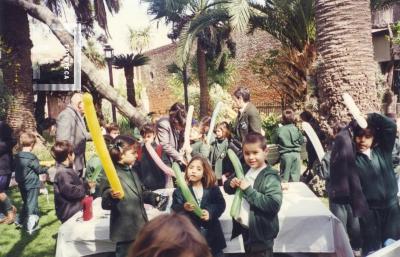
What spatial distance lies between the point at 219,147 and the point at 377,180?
240 centimetres

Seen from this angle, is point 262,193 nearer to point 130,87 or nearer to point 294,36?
point 294,36

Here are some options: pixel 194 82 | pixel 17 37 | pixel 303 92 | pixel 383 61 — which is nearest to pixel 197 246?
pixel 303 92

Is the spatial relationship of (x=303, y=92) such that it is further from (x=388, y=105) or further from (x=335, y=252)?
(x=335, y=252)

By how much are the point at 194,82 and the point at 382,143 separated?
20565mm

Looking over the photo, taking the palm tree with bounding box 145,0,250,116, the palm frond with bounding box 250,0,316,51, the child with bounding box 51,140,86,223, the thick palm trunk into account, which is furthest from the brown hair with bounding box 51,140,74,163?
the palm frond with bounding box 250,0,316,51

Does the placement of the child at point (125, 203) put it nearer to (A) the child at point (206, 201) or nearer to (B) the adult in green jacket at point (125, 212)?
(B) the adult in green jacket at point (125, 212)

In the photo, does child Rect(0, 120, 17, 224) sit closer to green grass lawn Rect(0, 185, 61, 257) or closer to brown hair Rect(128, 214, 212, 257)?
green grass lawn Rect(0, 185, 61, 257)

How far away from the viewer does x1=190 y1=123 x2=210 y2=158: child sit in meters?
5.43

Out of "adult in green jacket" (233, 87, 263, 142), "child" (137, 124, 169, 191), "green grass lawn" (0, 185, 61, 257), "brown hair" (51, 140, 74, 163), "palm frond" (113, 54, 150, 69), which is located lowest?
"green grass lawn" (0, 185, 61, 257)

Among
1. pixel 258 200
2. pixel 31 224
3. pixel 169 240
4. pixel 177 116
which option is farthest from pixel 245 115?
pixel 169 240

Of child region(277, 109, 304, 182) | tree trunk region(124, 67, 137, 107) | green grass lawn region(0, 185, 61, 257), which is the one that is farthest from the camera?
tree trunk region(124, 67, 137, 107)

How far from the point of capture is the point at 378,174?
11.5ft

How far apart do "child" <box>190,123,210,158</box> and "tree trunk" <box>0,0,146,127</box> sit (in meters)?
4.31

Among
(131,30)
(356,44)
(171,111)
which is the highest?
(131,30)
